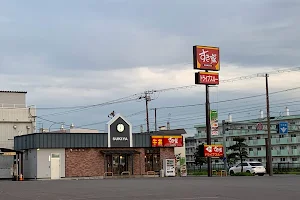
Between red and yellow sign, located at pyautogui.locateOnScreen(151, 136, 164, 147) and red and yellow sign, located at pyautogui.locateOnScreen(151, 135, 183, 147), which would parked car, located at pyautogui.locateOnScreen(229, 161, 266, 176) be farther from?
red and yellow sign, located at pyautogui.locateOnScreen(151, 136, 164, 147)

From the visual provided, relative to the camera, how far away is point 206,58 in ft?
153

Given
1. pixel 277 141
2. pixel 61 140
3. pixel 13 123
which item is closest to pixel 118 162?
pixel 61 140

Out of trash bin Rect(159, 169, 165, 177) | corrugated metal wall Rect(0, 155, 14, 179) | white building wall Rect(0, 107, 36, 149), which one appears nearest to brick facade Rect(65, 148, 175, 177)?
trash bin Rect(159, 169, 165, 177)

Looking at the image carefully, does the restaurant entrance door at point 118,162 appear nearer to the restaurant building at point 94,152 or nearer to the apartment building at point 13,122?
the restaurant building at point 94,152

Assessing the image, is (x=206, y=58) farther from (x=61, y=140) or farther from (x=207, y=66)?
(x=61, y=140)

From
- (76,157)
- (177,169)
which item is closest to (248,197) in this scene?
(76,157)

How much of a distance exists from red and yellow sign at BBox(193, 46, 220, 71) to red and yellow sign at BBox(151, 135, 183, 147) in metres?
10.0

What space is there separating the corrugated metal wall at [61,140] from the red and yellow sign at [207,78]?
37.9 feet

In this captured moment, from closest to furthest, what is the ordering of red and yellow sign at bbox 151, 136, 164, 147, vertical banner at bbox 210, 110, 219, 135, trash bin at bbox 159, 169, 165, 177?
vertical banner at bbox 210, 110, 219, 135
trash bin at bbox 159, 169, 165, 177
red and yellow sign at bbox 151, 136, 164, 147

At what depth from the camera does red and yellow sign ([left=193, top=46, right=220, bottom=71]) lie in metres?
45.9

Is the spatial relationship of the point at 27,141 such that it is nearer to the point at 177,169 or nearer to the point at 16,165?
the point at 16,165

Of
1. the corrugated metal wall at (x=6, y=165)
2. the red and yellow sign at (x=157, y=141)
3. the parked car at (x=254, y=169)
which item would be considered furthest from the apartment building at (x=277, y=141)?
the corrugated metal wall at (x=6, y=165)

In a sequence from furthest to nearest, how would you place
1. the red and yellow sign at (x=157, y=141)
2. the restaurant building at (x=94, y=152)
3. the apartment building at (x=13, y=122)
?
the apartment building at (x=13, y=122), the red and yellow sign at (x=157, y=141), the restaurant building at (x=94, y=152)

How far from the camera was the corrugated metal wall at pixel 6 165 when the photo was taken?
54.7m
